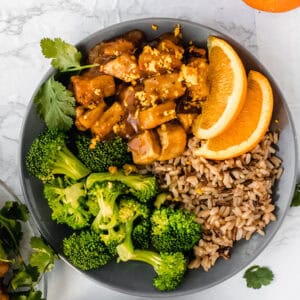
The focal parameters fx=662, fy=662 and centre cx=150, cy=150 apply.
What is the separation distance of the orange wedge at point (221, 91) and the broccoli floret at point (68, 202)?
0.47 metres

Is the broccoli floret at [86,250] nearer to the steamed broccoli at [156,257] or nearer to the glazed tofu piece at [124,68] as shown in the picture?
the steamed broccoli at [156,257]

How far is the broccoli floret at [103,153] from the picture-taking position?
2.33 metres

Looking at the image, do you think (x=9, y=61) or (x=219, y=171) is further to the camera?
(x=9, y=61)

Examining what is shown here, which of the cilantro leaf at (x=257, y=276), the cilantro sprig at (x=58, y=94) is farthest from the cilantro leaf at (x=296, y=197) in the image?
the cilantro sprig at (x=58, y=94)

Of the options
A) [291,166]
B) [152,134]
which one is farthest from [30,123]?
[291,166]

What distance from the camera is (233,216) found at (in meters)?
A: 2.40

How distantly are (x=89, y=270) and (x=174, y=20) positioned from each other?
0.97 m

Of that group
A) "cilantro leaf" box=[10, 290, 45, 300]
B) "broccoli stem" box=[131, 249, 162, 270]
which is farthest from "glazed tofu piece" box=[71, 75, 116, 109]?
"cilantro leaf" box=[10, 290, 45, 300]

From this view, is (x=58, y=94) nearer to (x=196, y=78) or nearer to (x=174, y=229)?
(x=196, y=78)

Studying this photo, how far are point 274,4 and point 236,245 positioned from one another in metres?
0.89

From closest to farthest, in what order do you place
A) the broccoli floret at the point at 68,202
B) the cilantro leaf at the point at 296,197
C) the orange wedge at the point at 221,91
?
the orange wedge at the point at 221,91
the broccoli floret at the point at 68,202
the cilantro leaf at the point at 296,197

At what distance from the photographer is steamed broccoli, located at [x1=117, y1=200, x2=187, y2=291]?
7.71 ft

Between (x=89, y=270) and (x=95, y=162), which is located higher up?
(x=95, y=162)

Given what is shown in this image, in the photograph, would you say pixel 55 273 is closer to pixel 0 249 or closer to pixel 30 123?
pixel 0 249
